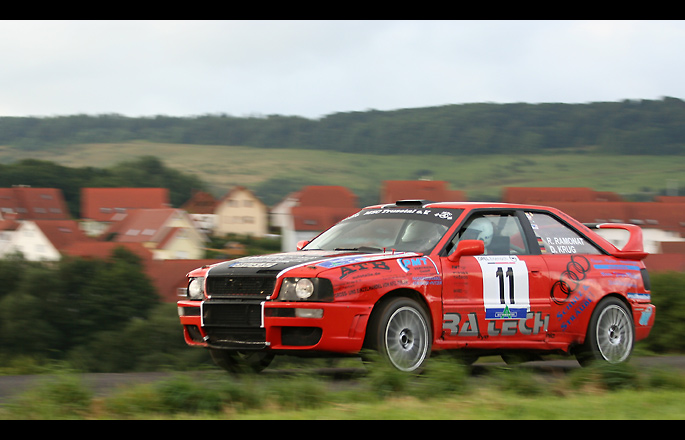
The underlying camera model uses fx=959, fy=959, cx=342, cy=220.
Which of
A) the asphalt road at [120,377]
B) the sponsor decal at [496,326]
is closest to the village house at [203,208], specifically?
the asphalt road at [120,377]

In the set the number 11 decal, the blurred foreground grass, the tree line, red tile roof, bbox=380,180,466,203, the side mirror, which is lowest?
the blurred foreground grass

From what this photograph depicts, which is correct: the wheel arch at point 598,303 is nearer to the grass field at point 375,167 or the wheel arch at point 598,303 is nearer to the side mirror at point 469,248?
the side mirror at point 469,248

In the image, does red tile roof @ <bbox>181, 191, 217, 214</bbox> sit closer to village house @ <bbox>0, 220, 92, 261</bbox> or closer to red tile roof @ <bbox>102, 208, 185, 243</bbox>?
red tile roof @ <bbox>102, 208, 185, 243</bbox>

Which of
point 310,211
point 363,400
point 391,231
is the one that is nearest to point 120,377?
point 391,231

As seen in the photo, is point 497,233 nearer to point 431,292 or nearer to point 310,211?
point 431,292

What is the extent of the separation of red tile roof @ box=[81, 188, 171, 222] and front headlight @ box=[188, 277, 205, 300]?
107m

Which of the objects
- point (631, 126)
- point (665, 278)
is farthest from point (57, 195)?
point (665, 278)

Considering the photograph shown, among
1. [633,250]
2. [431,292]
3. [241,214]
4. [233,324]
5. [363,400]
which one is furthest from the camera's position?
[241,214]

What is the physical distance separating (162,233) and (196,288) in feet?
307

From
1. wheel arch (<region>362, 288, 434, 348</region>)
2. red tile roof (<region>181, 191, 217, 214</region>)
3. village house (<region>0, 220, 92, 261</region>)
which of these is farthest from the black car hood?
red tile roof (<region>181, 191, 217, 214</region>)

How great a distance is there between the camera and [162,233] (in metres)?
100

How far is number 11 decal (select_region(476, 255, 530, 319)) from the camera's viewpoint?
892 cm

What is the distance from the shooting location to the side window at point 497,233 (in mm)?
9219

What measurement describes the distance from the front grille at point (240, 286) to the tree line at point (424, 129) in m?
89.8
